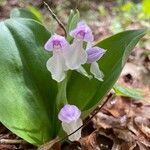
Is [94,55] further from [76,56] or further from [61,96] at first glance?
[61,96]

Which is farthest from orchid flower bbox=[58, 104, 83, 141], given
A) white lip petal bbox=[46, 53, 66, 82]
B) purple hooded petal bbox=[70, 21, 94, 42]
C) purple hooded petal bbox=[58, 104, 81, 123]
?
purple hooded petal bbox=[70, 21, 94, 42]

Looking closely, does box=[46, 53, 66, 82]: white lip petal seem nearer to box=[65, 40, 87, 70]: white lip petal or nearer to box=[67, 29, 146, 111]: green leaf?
box=[65, 40, 87, 70]: white lip petal

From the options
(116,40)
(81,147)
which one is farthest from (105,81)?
(81,147)

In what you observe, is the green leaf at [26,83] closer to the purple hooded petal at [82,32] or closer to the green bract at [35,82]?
the green bract at [35,82]

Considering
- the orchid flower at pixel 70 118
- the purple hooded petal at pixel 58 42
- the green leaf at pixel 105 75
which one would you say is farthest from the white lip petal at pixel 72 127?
the purple hooded petal at pixel 58 42

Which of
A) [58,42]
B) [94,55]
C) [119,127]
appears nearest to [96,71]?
[94,55]

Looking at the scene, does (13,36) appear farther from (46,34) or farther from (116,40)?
(116,40)
